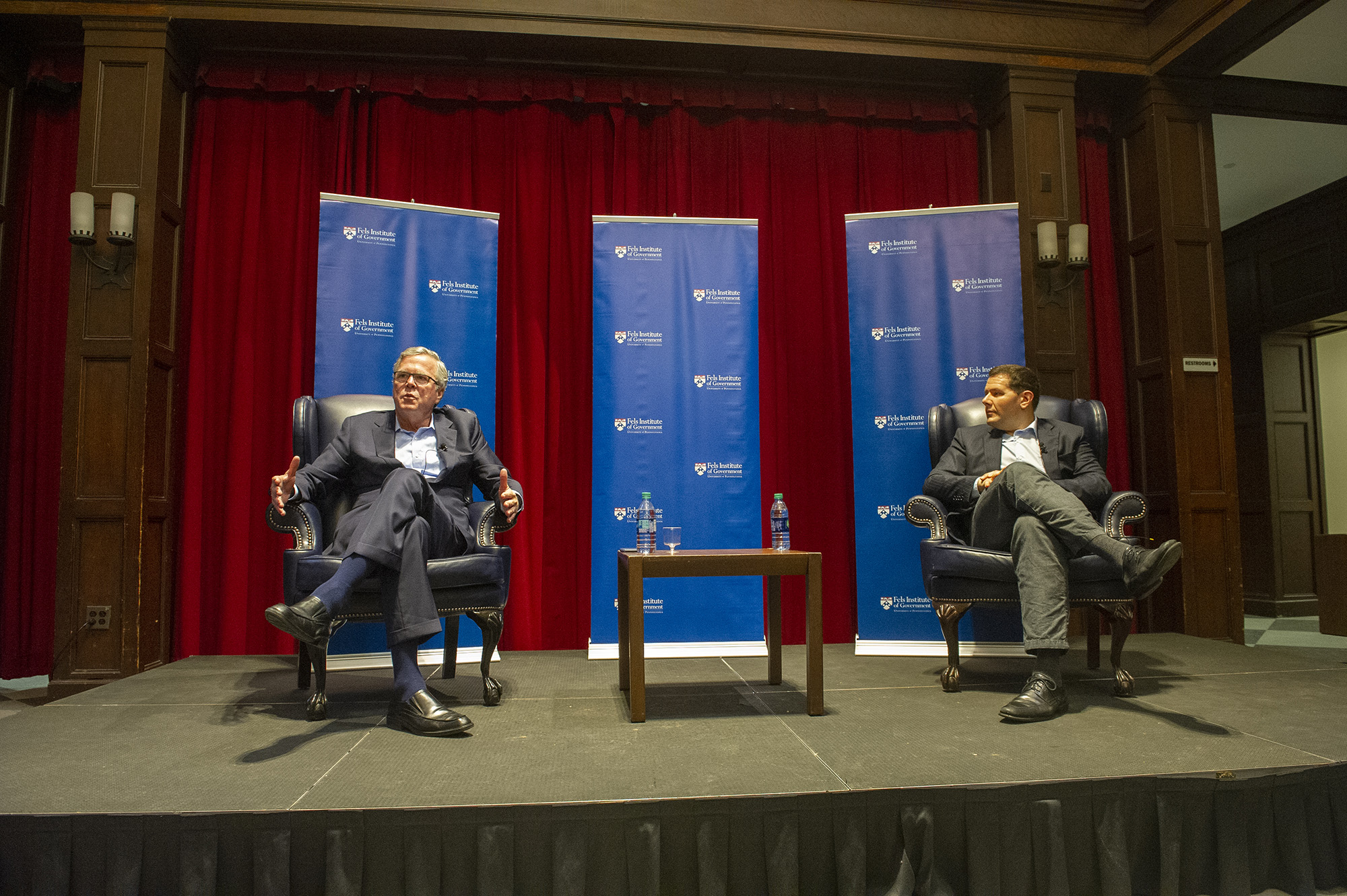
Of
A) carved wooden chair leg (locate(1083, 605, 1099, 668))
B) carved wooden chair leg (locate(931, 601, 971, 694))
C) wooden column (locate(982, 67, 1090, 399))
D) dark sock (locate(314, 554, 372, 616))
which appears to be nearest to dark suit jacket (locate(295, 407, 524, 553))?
dark sock (locate(314, 554, 372, 616))

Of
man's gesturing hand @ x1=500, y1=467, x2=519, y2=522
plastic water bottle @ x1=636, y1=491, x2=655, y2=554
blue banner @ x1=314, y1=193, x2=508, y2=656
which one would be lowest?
plastic water bottle @ x1=636, y1=491, x2=655, y2=554

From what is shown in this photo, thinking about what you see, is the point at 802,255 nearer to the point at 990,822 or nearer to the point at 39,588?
the point at 990,822

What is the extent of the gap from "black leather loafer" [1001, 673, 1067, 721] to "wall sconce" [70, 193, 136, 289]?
12.9 ft

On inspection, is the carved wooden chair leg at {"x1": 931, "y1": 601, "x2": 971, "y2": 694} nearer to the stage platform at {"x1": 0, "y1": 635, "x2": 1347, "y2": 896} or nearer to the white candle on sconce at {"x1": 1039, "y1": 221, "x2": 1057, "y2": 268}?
the stage platform at {"x1": 0, "y1": 635, "x2": 1347, "y2": 896}

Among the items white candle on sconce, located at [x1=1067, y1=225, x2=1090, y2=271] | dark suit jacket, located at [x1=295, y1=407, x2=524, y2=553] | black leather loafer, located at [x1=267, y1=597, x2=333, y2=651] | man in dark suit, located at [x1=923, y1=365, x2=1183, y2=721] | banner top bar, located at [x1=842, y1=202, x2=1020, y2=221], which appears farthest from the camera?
white candle on sconce, located at [x1=1067, y1=225, x2=1090, y2=271]

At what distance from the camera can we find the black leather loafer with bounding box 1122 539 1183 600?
2225 mm

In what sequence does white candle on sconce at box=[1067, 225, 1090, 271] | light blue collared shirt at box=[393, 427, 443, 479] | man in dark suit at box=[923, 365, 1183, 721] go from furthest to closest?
1. white candle on sconce at box=[1067, 225, 1090, 271]
2. light blue collared shirt at box=[393, 427, 443, 479]
3. man in dark suit at box=[923, 365, 1183, 721]

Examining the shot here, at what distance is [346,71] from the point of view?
3982 mm

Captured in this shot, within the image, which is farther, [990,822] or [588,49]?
[588,49]

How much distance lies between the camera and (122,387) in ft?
11.3

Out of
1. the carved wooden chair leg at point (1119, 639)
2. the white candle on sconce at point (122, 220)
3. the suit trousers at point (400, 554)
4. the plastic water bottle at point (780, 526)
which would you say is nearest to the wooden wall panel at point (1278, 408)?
the carved wooden chair leg at point (1119, 639)

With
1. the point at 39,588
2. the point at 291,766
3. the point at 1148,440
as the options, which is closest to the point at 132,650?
the point at 39,588

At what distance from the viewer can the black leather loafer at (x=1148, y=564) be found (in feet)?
7.30

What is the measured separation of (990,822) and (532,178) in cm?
356
